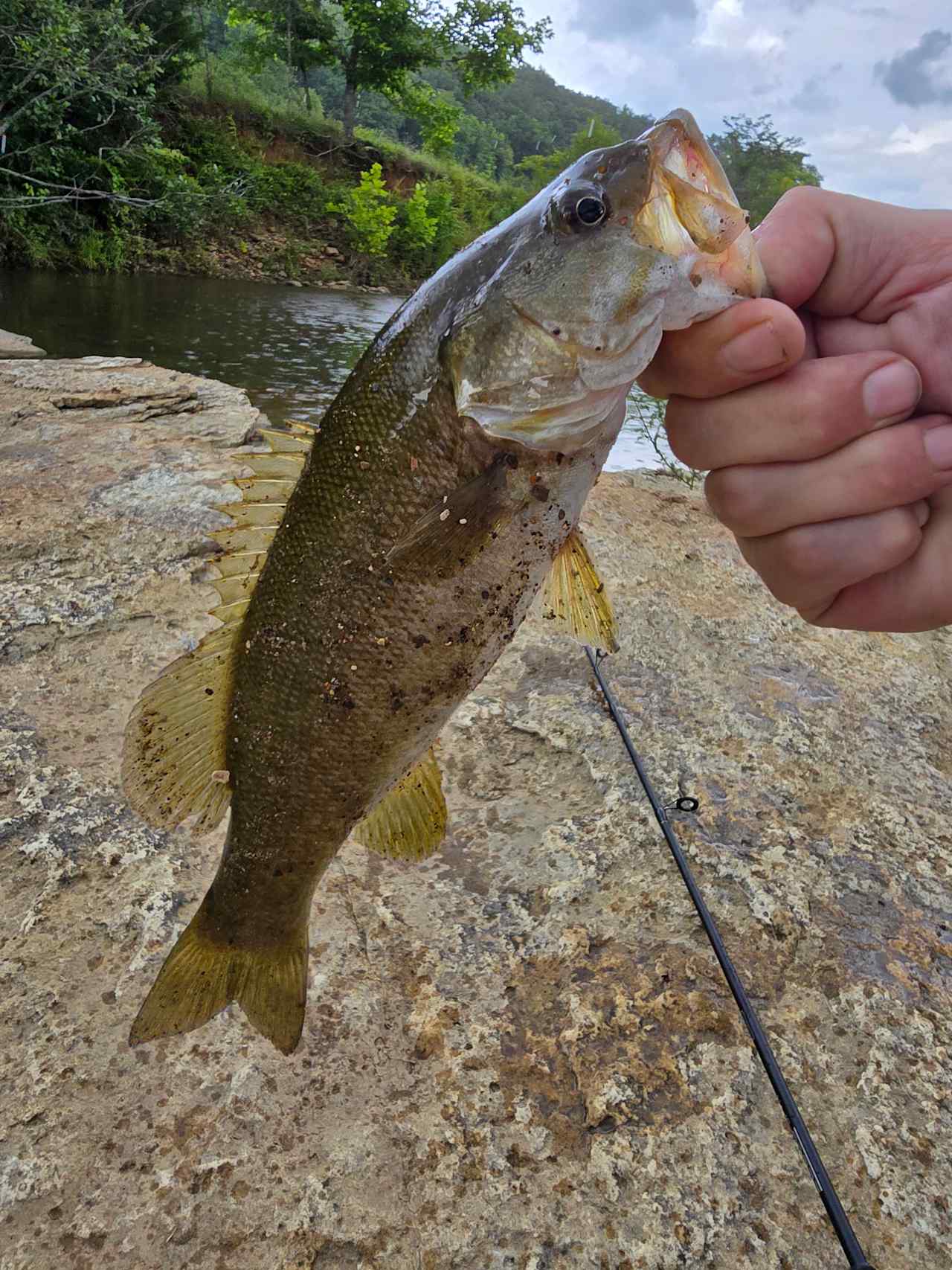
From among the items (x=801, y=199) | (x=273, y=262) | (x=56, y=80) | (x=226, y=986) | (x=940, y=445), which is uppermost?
(x=56, y=80)

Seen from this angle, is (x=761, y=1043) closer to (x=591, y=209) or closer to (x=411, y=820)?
(x=411, y=820)

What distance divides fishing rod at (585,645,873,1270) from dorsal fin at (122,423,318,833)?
1390 mm

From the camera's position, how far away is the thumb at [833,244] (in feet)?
4.92

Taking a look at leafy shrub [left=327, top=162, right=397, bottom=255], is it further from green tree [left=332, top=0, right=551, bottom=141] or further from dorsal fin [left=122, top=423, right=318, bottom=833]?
dorsal fin [left=122, top=423, right=318, bottom=833]

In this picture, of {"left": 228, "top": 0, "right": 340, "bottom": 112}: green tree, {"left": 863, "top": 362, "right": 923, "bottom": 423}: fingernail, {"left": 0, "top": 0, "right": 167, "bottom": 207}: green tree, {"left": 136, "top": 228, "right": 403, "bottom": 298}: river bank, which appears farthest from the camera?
{"left": 228, "top": 0, "right": 340, "bottom": 112}: green tree

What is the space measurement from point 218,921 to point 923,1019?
184cm

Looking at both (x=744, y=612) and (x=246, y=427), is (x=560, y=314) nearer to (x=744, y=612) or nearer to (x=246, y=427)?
(x=744, y=612)

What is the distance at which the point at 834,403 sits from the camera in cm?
141

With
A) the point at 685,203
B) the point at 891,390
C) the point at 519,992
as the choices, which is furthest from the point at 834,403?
the point at 519,992

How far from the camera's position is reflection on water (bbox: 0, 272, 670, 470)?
1016 centimetres

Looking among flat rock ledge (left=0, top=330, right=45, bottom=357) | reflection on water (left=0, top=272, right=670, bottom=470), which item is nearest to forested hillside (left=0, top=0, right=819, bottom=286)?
reflection on water (left=0, top=272, right=670, bottom=470)

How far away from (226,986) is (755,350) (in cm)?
177

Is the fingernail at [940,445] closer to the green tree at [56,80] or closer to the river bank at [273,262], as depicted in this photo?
the green tree at [56,80]

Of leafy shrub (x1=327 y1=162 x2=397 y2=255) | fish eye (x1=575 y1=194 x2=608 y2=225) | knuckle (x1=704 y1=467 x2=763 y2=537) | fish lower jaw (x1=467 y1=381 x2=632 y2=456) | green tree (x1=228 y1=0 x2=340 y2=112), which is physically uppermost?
green tree (x1=228 y1=0 x2=340 y2=112)
